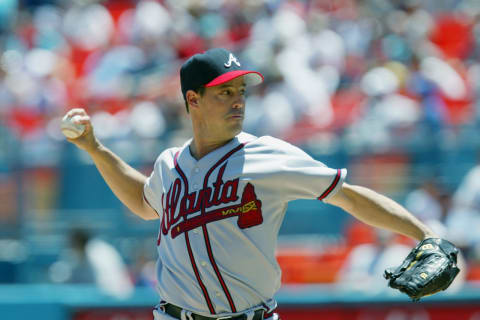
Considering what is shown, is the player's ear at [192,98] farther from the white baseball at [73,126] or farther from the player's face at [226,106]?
the white baseball at [73,126]

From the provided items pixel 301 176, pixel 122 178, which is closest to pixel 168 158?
pixel 122 178

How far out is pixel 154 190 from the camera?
12.1 ft

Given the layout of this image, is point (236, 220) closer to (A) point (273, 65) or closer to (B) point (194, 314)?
(B) point (194, 314)

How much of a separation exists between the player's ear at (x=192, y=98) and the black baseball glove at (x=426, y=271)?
106cm

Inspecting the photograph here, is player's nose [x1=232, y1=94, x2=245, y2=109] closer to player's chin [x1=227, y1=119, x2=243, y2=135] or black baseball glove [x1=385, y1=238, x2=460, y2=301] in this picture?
player's chin [x1=227, y1=119, x2=243, y2=135]

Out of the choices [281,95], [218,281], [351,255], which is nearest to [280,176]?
A: [218,281]

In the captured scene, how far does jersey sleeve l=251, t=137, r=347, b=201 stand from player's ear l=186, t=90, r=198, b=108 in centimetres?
42

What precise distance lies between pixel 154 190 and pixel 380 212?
102cm

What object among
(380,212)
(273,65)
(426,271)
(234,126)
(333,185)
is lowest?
(426,271)

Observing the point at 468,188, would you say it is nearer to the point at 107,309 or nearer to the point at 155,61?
the point at 107,309

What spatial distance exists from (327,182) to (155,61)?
7.81m

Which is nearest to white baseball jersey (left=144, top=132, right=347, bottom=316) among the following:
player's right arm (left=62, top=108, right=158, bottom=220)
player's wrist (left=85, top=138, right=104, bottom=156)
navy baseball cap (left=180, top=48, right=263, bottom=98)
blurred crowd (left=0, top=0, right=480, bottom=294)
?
navy baseball cap (left=180, top=48, right=263, bottom=98)

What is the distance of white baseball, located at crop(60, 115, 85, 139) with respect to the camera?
12.0 feet

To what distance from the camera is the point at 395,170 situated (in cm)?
830
